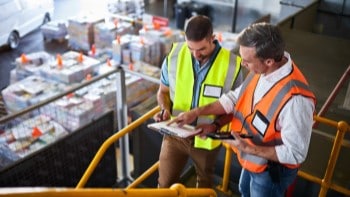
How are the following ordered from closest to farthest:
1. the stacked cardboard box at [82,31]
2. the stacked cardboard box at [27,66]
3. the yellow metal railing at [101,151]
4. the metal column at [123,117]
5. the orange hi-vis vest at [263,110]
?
the orange hi-vis vest at [263,110]
the yellow metal railing at [101,151]
the metal column at [123,117]
the stacked cardboard box at [27,66]
the stacked cardboard box at [82,31]

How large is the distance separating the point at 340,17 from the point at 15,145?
26.1 feet

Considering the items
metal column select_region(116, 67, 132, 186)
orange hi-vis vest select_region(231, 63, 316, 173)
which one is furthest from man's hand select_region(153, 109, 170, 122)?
metal column select_region(116, 67, 132, 186)

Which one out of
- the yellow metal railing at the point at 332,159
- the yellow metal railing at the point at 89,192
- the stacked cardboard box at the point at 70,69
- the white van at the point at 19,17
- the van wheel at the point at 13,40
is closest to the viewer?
the yellow metal railing at the point at 89,192

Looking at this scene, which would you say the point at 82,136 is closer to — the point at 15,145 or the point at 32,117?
the point at 15,145

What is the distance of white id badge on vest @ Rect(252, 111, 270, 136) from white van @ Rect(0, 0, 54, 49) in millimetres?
8821

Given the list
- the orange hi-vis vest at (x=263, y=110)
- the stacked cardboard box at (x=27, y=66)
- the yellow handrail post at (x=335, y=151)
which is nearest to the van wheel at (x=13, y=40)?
the stacked cardboard box at (x=27, y=66)

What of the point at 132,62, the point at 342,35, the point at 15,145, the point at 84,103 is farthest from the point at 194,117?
the point at 342,35

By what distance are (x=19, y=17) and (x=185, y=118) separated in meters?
9.03

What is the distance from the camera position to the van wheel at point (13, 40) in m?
10.2

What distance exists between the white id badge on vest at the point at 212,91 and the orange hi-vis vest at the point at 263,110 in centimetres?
25

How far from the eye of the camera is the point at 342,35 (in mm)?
9477

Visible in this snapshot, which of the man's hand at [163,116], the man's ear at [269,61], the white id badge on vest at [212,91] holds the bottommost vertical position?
the man's hand at [163,116]

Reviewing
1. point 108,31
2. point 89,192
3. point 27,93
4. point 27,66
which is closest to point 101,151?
point 89,192

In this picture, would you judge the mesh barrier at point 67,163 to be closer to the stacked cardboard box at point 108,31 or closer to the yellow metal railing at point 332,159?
the yellow metal railing at point 332,159
